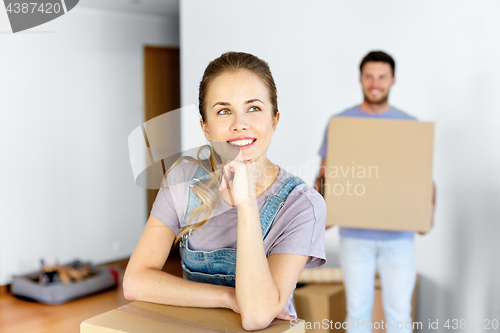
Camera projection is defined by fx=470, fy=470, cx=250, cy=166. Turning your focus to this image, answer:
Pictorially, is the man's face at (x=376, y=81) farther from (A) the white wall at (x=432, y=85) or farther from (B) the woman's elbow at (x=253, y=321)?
(B) the woman's elbow at (x=253, y=321)

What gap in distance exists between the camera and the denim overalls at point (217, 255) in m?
0.68

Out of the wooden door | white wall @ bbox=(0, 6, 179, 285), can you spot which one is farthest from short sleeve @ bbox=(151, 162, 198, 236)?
the wooden door

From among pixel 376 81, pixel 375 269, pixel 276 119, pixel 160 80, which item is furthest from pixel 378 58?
pixel 160 80

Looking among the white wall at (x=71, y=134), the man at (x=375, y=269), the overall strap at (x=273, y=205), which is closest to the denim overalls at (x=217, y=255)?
the overall strap at (x=273, y=205)

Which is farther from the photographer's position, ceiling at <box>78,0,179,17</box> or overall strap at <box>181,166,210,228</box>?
ceiling at <box>78,0,179,17</box>

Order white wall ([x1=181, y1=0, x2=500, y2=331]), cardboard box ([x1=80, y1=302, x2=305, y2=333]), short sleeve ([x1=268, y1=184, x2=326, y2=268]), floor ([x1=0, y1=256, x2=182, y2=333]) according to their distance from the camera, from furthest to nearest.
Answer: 1. floor ([x1=0, y1=256, x2=182, y2=333])
2. white wall ([x1=181, y1=0, x2=500, y2=331])
3. short sleeve ([x1=268, y1=184, x2=326, y2=268])
4. cardboard box ([x1=80, y1=302, x2=305, y2=333])

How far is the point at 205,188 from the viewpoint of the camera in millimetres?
710

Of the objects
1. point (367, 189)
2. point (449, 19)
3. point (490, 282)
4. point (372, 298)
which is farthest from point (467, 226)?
point (449, 19)

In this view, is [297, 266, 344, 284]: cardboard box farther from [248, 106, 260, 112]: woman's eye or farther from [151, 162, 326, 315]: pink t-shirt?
[248, 106, 260, 112]: woman's eye

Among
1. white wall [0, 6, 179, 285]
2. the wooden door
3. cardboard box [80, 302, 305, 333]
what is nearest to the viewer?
cardboard box [80, 302, 305, 333]

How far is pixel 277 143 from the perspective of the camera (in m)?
0.81

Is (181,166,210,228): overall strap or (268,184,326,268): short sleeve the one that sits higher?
(181,166,210,228): overall strap

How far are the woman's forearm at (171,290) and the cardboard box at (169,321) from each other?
0.04 feet

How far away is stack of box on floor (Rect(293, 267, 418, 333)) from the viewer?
1.75 metres
